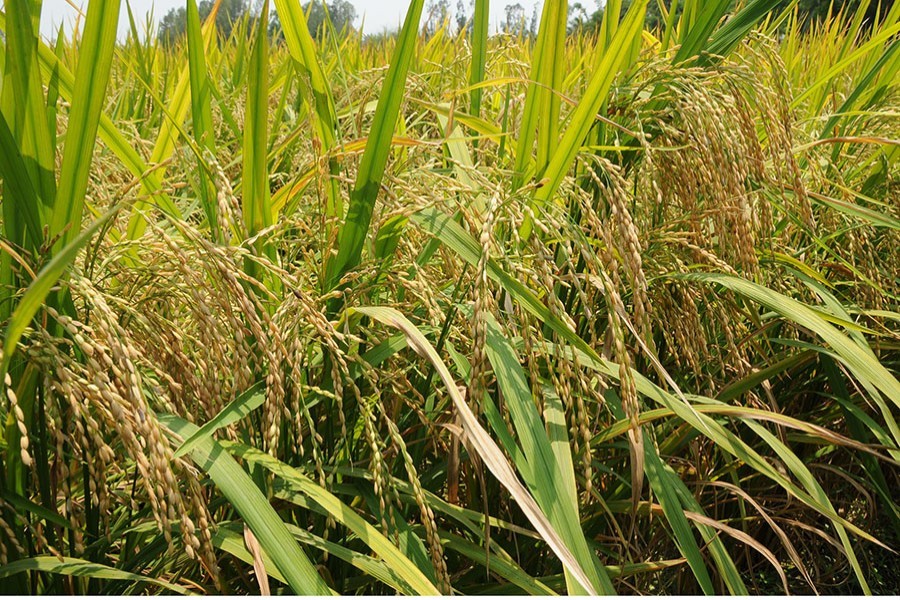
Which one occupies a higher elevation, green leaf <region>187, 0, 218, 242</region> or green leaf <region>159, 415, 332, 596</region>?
green leaf <region>187, 0, 218, 242</region>

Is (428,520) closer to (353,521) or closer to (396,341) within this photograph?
(353,521)

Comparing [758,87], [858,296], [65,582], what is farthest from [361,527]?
[858,296]

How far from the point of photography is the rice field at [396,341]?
941 millimetres

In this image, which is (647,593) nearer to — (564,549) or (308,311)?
(564,549)

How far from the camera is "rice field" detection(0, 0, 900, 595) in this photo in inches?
37.1

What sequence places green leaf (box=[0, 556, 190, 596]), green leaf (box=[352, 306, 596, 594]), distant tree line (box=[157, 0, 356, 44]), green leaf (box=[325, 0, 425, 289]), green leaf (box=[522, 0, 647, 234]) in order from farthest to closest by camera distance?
distant tree line (box=[157, 0, 356, 44]), green leaf (box=[522, 0, 647, 234]), green leaf (box=[325, 0, 425, 289]), green leaf (box=[0, 556, 190, 596]), green leaf (box=[352, 306, 596, 594])

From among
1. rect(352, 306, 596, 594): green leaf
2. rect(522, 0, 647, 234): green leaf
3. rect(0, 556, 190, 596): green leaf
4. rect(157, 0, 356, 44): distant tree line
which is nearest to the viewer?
rect(352, 306, 596, 594): green leaf

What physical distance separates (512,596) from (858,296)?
1342 mm

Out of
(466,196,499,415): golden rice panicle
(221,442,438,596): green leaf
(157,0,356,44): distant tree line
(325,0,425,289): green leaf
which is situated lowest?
(221,442,438,596): green leaf

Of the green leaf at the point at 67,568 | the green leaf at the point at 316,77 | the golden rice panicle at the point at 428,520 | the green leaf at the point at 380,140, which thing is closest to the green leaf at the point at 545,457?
the golden rice panicle at the point at 428,520

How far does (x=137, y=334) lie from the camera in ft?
3.82

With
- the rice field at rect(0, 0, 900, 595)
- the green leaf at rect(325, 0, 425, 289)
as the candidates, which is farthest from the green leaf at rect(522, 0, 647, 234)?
the green leaf at rect(325, 0, 425, 289)

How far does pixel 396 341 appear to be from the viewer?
3.97ft

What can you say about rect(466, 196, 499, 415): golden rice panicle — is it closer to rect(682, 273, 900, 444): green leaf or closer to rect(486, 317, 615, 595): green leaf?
rect(486, 317, 615, 595): green leaf
